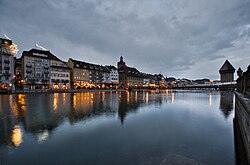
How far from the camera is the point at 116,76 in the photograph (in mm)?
114250

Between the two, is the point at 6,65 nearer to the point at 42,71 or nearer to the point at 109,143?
the point at 42,71

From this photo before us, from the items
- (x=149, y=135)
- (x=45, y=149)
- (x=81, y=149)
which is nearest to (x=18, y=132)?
(x=45, y=149)

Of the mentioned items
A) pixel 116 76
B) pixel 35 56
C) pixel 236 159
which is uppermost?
pixel 35 56

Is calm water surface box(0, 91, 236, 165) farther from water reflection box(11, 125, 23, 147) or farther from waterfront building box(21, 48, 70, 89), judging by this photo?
waterfront building box(21, 48, 70, 89)

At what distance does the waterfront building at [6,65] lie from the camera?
57875 millimetres

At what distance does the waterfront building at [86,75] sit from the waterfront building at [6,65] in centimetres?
3069

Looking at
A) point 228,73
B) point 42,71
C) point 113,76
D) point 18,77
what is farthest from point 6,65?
point 228,73

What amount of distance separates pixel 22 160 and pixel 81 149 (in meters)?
2.33

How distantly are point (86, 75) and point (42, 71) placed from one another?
2634cm

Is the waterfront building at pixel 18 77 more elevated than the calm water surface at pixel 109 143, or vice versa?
the waterfront building at pixel 18 77

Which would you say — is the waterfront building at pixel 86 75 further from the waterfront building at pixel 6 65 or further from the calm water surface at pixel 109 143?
the calm water surface at pixel 109 143

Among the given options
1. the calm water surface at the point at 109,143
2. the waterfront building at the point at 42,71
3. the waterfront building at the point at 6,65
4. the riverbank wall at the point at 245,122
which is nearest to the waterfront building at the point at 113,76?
the waterfront building at the point at 42,71

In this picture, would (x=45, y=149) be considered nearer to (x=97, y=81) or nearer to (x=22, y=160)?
(x=22, y=160)

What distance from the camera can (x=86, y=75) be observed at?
91562mm
